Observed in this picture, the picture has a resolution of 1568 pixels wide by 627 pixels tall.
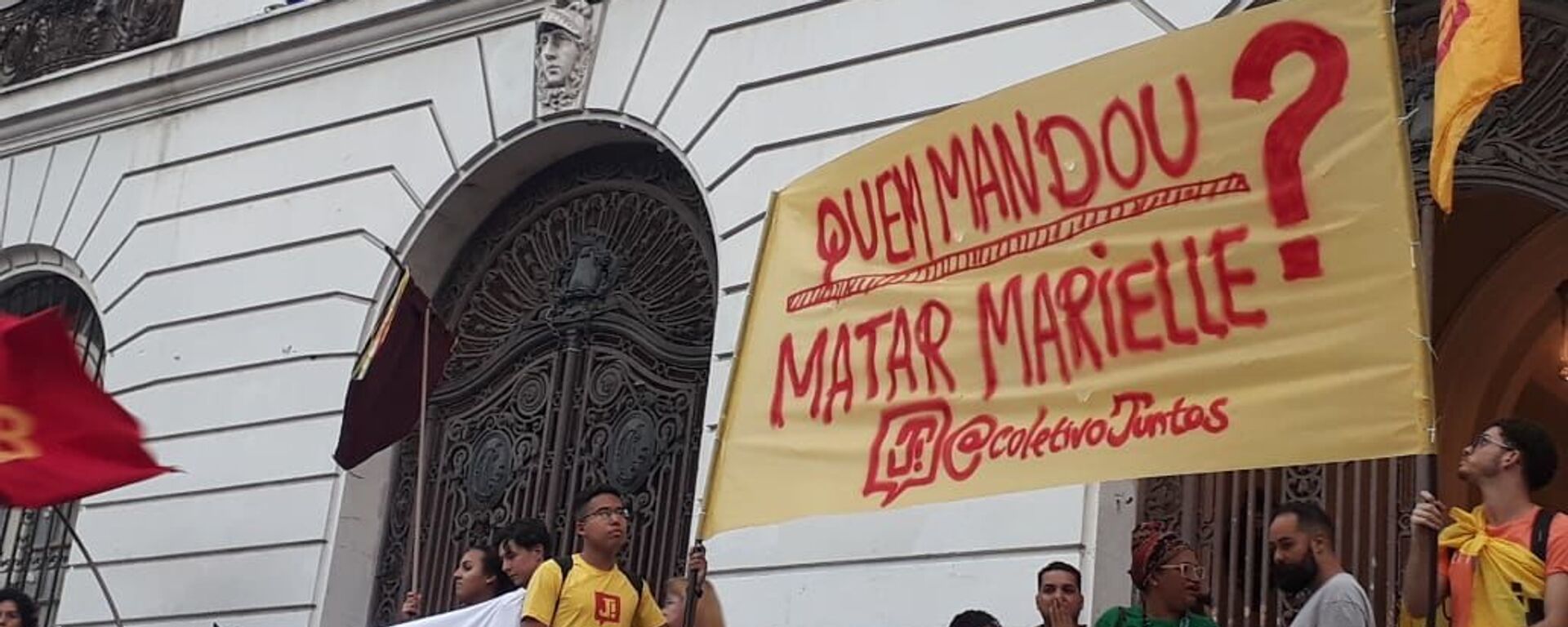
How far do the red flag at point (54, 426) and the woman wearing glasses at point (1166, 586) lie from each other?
17.7ft

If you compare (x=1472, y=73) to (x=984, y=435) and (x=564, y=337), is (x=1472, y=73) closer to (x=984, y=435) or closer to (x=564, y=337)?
(x=984, y=435)

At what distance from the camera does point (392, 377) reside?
39.4 feet

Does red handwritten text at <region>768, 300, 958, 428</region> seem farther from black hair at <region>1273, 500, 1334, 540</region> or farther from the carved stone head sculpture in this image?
the carved stone head sculpture

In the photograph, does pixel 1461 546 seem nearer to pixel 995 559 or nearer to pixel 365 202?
pixel 995 559

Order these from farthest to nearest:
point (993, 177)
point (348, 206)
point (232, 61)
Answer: point (232, 61)
point (348, 206)
point (993, 177)

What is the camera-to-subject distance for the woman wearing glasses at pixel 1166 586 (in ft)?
24.1

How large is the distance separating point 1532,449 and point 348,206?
28.6 ft

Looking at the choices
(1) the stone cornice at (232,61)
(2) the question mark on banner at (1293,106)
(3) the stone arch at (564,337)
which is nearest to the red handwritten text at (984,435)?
(2) the question mark on banner at (1293,106)

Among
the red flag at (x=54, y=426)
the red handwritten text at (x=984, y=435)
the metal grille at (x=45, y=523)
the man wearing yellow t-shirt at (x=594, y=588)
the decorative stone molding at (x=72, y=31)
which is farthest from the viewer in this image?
the decorative stone molding at (x=72, y=31)

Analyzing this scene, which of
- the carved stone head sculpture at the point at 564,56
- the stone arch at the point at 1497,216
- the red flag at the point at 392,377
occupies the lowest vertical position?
the red flag at the point at 392,377

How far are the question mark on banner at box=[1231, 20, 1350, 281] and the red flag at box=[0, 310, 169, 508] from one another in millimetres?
6350

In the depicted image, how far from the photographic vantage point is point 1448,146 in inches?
242

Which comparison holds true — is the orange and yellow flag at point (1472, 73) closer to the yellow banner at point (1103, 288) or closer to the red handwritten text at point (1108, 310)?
the yellow banner at point (1103, 288)

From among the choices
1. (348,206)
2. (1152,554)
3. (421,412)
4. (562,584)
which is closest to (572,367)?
(421,412)
